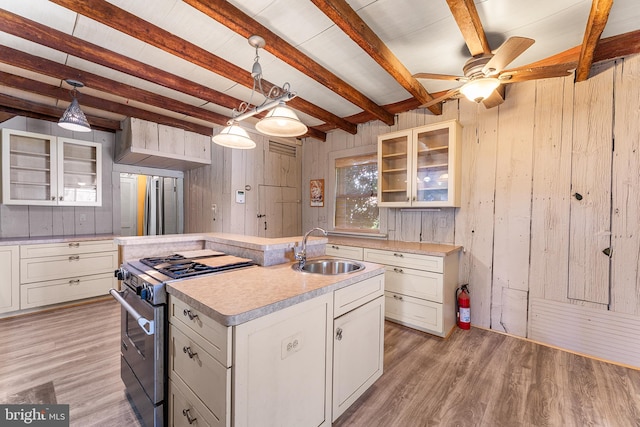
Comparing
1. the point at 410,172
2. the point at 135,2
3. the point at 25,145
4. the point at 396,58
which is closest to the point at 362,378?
the point at 410,172

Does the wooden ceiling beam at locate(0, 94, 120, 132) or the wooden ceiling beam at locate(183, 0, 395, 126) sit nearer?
the wooden ceiling beam at locate(183, 0, 395, 126)

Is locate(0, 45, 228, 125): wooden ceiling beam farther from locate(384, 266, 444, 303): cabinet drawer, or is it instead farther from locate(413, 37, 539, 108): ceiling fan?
locate(384, 266, 444, 303): cabinet drawer

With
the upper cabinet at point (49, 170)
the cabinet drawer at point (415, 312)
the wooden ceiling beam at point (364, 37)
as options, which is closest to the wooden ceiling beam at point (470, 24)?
the wooden ceiling beam at point (364, 37)

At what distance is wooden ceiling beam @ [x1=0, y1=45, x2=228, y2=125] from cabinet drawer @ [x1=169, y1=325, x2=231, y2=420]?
2.67m

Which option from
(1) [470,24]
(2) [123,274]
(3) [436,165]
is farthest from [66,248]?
(1) [470,24]

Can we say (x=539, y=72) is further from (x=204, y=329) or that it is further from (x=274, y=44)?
(x=204, y=329)

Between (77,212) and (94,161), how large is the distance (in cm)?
80

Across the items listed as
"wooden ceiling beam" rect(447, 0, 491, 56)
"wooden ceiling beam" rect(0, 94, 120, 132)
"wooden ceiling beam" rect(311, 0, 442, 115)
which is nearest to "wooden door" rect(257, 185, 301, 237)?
"wooden ceiling beam" rect(0, 94, 120, 132)

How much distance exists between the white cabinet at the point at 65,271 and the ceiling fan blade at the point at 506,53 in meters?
4.61

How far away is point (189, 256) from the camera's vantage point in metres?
2.10

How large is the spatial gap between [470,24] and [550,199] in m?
1.86

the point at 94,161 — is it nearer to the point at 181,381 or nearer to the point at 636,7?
the point at 181,381

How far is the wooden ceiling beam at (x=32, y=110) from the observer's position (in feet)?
10.3

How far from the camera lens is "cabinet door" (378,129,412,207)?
3434 mm
